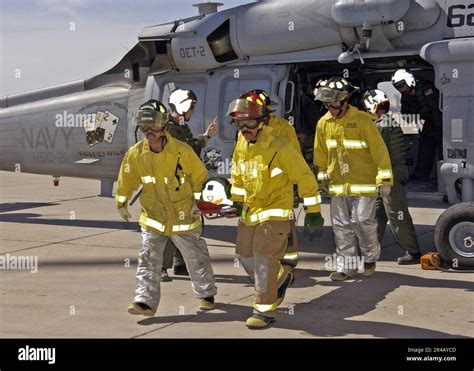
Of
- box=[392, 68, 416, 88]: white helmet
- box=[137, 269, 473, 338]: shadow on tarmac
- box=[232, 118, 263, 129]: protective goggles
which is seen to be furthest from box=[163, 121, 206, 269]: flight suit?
box=[392, 68, 416, 88]: white helmet

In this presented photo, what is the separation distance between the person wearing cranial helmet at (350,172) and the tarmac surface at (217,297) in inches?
13.1

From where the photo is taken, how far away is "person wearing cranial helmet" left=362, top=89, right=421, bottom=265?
899cm

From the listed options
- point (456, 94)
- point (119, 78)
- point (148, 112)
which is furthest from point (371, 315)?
point (119, 78)

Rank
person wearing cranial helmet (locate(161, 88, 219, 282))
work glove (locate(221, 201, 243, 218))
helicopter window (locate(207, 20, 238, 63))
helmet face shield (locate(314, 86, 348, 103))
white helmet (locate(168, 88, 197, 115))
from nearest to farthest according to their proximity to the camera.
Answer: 1. work glove (locate(221, 201, 243, 218))
2. helmet face shield (locate(314, 86, 348, 103))
3. person wearing cranial helmet (locate(161, 88, 219, 282))
4. white helmet (locate(168, 88, 197, 115))
5. helicopter window (locate(207, 20, 238, 63))

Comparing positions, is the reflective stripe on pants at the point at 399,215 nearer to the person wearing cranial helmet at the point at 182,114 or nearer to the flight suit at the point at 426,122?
the flight suit at the point at 426,122

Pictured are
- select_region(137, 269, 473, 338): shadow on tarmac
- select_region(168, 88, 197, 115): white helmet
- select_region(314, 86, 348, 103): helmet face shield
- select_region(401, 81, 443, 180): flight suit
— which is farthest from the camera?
select_region(401, 81, 443, 180): flight suit

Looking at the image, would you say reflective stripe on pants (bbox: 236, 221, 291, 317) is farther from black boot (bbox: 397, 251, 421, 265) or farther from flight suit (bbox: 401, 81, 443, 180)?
flight suit (bbox: 401, 81, 443, 180)

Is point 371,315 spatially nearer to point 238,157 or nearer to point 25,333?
point 238,157

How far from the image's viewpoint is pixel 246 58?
409 inches

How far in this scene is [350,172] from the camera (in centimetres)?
852

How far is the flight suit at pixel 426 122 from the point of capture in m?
10.3

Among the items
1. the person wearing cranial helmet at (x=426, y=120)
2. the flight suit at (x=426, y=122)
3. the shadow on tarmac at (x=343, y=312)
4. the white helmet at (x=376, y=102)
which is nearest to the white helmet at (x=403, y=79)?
the person wearing cranial helmet at (x=426, y=120)

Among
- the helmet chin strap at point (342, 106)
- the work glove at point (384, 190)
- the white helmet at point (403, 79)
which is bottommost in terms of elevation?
the work glove at point (384, 190)

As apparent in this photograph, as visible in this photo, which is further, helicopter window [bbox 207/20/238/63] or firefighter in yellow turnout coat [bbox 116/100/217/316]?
helicopter window [bbox 207/20/238/63]
